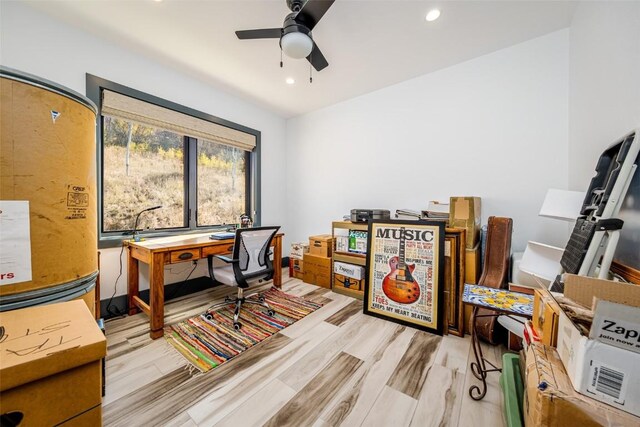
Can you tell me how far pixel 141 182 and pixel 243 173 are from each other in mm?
1409

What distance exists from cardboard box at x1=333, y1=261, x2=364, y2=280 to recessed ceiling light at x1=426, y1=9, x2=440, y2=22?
8.17 ft

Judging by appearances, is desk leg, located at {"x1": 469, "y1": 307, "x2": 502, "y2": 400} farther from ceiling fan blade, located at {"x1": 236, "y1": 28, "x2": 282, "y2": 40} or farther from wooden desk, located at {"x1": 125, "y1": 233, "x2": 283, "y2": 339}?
ceiling fan blade, located at {"x1": 236, "y1": 28, "x2": 282, "y2": 40}

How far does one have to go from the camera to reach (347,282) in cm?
294

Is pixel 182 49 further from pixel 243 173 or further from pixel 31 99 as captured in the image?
pixel 31 99

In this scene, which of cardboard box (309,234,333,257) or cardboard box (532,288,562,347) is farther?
cardboard box (309,234,333,257)

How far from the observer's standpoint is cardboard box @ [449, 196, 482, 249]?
213 centimetres

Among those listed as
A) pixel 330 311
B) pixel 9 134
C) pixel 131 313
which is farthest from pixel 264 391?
pixel 131 313

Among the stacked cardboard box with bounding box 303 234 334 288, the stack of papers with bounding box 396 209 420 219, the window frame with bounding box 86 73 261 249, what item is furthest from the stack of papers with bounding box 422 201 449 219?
the window frame with bounding box 86 73 261 249

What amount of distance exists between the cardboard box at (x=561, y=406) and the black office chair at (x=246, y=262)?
2.02 m

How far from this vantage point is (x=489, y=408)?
4.37 feet

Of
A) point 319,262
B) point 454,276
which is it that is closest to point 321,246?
point 319,262

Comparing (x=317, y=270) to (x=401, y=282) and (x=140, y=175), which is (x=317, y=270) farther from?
(x=140, y=175)

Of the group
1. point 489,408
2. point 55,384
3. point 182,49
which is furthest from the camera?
point 182,49

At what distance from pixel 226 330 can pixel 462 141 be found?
10.3 ft
